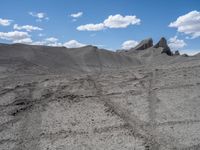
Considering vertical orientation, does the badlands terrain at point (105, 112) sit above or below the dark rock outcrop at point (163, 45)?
below

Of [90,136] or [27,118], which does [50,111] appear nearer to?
Answer: [27,118]

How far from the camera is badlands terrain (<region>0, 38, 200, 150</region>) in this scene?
7449 mm

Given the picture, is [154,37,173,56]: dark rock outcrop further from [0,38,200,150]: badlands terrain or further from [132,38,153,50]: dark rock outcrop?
[0,38,200,150]: badlands terrain

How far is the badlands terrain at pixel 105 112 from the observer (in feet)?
24.4

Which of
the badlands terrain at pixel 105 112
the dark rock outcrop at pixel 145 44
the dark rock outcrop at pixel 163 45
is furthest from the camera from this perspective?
the dark rock outcrop at pixel 145 44

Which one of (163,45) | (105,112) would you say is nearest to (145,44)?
(163,45)

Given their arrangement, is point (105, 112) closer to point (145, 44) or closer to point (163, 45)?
point (163, 45)

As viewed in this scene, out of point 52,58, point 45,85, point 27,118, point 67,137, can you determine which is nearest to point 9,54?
point 52,58

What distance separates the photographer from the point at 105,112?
9320mm

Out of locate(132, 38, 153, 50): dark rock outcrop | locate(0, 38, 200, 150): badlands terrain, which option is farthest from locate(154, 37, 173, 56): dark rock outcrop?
locate(0, 38, 200, 150): badlands terrain

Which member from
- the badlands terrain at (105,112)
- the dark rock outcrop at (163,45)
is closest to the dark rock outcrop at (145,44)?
the dark rock outcrop at (163,45)

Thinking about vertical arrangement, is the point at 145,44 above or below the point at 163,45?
above

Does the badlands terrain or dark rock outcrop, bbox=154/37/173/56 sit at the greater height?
dark rock outcrop, bbox=154/37/173/56

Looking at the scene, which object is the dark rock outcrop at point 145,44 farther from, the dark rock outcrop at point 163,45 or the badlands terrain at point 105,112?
the badlands terrain at point 105,112
